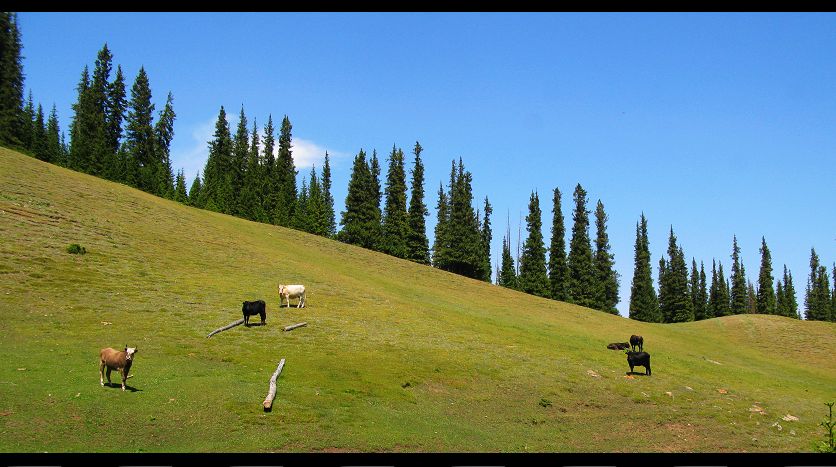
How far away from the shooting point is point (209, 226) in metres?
74.3

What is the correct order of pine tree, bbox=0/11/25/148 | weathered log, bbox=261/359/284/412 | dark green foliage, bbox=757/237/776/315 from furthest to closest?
dark green foliage, bbox=757/237/776/315, pine tree, bbox=0/11/25/148, weathered log, bbox=261/359/284/412

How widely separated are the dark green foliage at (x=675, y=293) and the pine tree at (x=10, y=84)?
134081mm

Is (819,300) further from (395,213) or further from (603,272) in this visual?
(395,213)

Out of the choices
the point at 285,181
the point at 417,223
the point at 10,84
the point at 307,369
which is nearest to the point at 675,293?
the point at 417,223

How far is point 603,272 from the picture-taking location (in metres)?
118

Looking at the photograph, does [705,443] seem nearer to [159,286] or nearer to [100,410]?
[100,410]

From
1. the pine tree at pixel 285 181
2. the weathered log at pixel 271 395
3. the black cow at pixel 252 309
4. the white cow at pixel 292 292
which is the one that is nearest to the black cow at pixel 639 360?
the weathered log at pixel 271 395

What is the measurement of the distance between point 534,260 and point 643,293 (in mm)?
29140

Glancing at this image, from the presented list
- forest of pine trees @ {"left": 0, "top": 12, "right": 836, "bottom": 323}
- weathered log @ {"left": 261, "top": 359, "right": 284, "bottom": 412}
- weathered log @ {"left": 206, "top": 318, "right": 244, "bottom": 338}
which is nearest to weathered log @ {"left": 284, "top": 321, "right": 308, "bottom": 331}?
weathered log @ {"left": 206, "top": 318, "right": 244, "bottom": 338}

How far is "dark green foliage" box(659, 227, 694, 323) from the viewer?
4875 inches

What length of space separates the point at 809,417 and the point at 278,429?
2989 centimetres

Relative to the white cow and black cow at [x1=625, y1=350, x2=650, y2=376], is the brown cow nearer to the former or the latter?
the white cow

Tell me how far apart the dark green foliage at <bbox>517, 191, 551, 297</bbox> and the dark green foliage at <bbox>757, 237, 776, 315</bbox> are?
62758 millimetres
